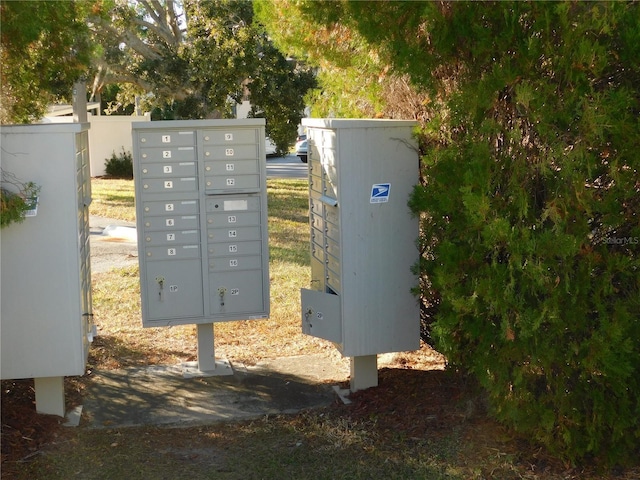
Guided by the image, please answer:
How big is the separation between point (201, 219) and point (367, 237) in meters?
1.37

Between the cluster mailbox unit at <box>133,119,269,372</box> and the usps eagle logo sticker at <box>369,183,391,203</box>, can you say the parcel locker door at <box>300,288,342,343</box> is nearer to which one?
the cluster mailbox unit at <box>133,119,269,372</box>

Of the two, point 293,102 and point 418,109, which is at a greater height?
point 293,102

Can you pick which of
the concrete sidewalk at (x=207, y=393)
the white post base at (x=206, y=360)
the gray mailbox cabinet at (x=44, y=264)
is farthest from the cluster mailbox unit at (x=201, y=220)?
the gray mailbox cabinet at (x=44, y=264)

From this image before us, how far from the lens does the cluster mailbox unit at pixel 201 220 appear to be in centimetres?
598

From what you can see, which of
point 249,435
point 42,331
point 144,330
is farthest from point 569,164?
point 144,330

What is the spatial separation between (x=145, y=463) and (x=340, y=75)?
11.4 feet

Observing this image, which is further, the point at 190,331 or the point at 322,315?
the point at 190,331

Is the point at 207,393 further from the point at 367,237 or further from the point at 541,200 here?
the point at 541,200

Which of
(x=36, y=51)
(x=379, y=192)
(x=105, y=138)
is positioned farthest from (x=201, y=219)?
(x=105, y=138)

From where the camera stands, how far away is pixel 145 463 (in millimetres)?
4867

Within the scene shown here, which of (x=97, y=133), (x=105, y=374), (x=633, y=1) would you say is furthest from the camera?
(x=97, y=133)

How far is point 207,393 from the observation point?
20.0ft

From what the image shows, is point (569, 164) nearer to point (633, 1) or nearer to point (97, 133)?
point (633, 1)

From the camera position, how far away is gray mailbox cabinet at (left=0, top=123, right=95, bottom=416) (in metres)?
5.02
